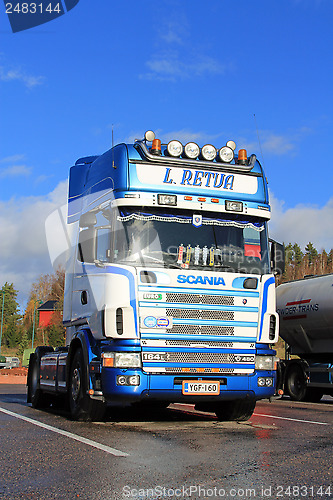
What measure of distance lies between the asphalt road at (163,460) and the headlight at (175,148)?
4.17 m

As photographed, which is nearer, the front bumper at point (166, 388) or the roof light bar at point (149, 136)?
the front bumper at point (166, 388)

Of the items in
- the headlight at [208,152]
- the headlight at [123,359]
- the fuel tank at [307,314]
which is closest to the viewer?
the headlight at [123,359]

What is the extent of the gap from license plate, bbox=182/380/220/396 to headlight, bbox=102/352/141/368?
790 mm

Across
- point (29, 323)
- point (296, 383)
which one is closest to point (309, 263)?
point (29, 323)

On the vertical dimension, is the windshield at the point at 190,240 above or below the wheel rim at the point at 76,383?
above

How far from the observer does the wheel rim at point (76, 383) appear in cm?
966

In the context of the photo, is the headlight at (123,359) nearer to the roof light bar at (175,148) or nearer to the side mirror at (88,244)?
the side mirror at (88,244)

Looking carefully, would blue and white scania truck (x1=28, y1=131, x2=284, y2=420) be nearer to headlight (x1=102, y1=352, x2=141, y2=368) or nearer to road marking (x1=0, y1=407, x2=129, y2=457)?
headlight (x1=102, y1=352, x2=141, y2=368)

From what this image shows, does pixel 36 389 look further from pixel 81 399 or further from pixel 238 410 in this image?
pixel 238 410

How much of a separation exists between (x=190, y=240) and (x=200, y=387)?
7.09 feet

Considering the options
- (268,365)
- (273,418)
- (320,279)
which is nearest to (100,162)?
(268,365)

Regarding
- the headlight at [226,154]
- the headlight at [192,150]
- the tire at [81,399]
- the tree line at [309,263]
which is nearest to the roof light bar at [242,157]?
the headlight at [226,154]

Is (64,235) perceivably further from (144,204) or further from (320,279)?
(320,279)

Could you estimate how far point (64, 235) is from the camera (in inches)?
438
